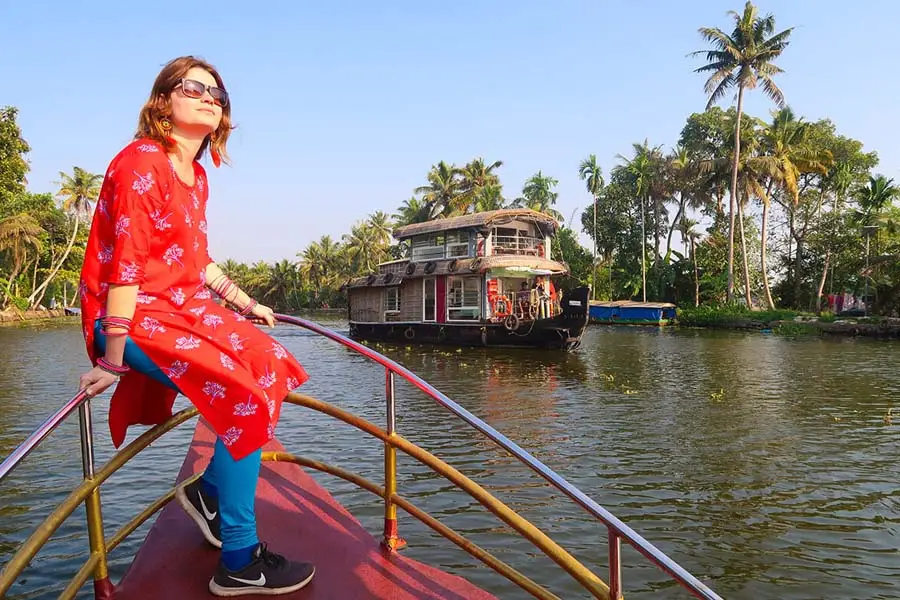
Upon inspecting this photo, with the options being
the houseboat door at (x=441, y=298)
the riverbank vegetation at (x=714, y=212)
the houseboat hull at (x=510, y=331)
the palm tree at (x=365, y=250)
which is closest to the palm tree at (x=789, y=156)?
the riverbank vegetation at (x=714, y=212)

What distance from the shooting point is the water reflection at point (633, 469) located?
4930mm

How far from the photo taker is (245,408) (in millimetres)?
1867

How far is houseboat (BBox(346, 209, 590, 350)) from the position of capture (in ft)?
70.9

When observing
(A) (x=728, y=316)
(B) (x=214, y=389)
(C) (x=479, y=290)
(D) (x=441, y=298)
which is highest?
(C) (x=479, y=290)

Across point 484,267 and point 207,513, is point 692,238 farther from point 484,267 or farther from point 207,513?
point 207,513

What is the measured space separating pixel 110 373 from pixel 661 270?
144 ft

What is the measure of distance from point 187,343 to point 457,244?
23.2m

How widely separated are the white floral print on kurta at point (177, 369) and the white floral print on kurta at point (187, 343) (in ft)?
0.14

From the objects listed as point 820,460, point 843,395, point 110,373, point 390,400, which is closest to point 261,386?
point 110,373

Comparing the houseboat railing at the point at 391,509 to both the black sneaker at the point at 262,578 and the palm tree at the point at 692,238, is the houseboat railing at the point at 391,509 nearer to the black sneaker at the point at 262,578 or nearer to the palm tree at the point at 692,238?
the black sneaker at the point at 262,578

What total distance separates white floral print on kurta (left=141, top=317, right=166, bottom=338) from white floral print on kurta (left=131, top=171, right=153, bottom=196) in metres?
0.36

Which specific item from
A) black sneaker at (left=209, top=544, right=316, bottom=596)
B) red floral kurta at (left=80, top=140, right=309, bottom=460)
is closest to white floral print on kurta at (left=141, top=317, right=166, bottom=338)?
red floral kurta at (left=80, top=140, right=309, bottom=460)

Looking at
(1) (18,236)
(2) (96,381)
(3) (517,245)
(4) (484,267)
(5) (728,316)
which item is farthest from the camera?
(1) (18,236)

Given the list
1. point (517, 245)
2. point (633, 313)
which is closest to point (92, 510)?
point (517, 245)
